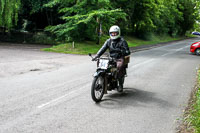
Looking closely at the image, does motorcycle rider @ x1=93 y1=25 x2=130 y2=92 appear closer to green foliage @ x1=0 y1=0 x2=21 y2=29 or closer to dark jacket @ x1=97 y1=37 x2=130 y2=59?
dark jacket @ x1=97 y1=37 x2=130 y2=59

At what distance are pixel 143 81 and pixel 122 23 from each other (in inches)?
1128

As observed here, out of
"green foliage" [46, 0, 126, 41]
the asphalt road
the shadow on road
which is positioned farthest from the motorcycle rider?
"green foliage" [46, 0, 126, 41]

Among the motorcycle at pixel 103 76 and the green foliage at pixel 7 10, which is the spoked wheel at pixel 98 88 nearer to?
the motorcycle at pixel 103 76

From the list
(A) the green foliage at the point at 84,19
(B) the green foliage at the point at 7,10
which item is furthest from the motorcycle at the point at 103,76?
(B) the green foliage at the point at 7,10

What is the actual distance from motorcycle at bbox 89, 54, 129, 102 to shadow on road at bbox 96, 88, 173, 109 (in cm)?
26

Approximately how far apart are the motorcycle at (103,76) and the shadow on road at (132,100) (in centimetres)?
26

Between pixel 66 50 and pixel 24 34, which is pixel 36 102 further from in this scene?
pixel 24 34

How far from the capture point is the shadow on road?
5.84 meters

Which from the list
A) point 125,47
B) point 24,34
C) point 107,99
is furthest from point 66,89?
point 24,34

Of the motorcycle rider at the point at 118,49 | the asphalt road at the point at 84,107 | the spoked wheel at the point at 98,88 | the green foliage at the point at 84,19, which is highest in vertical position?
the green foliage at the point at 84,19

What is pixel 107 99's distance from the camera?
631cm

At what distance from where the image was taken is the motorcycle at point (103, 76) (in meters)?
5.96

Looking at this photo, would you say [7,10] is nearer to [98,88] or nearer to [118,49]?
[118,49]

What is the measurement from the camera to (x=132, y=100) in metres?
6.31
